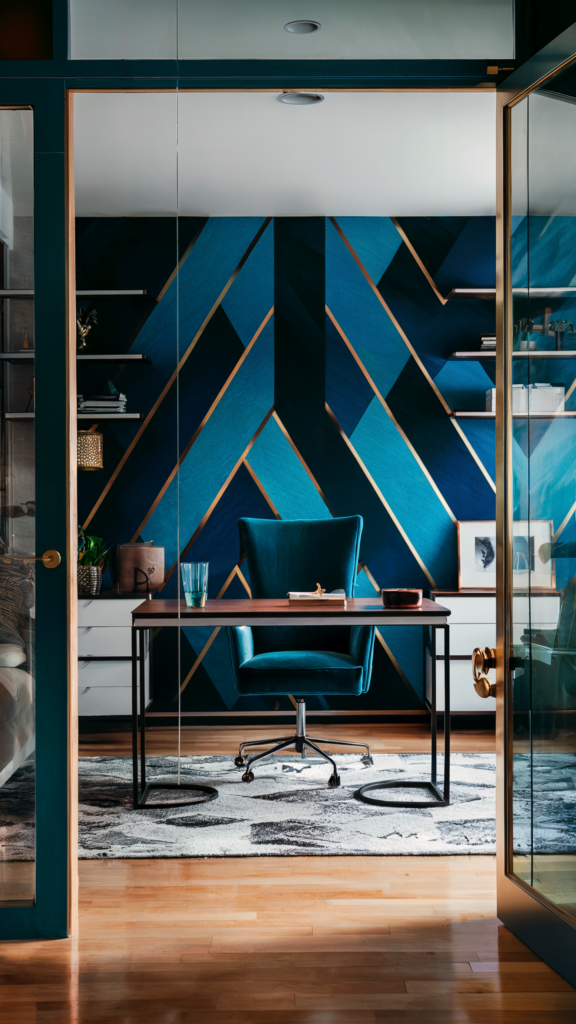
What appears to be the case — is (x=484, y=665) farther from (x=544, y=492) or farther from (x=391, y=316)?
(x=391, y=316)

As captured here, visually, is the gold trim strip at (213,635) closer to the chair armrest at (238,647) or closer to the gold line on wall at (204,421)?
the gold line on wall at (204,421)

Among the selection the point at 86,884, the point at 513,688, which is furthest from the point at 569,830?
the point at 86,884

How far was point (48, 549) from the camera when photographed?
2.19 metres

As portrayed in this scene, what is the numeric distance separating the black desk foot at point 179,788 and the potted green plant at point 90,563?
119 centimetres

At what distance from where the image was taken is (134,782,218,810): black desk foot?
3.23 m

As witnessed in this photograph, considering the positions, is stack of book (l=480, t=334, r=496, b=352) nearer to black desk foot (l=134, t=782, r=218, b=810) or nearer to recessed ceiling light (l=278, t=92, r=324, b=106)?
recessed ceiling light (l=278, t=92, r=324, b=106)

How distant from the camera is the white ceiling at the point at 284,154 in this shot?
11.3 feet

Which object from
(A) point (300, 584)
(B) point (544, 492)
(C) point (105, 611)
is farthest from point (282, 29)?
(C) point (105, 611)

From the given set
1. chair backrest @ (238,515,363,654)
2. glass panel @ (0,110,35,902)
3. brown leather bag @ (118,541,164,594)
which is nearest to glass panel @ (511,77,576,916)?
glass panel @ (0,110,35,902)

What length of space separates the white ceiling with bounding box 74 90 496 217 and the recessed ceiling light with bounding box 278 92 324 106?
3 centimetres

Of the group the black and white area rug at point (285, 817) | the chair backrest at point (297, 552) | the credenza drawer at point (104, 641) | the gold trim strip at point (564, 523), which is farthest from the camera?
the credenza drawer at point (104, 641)

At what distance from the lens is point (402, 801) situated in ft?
10.6

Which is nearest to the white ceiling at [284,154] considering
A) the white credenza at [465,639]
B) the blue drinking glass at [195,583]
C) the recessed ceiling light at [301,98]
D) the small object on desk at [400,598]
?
the recessed ceiling light at [301,98]

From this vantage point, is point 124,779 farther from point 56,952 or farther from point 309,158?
point 309,158
